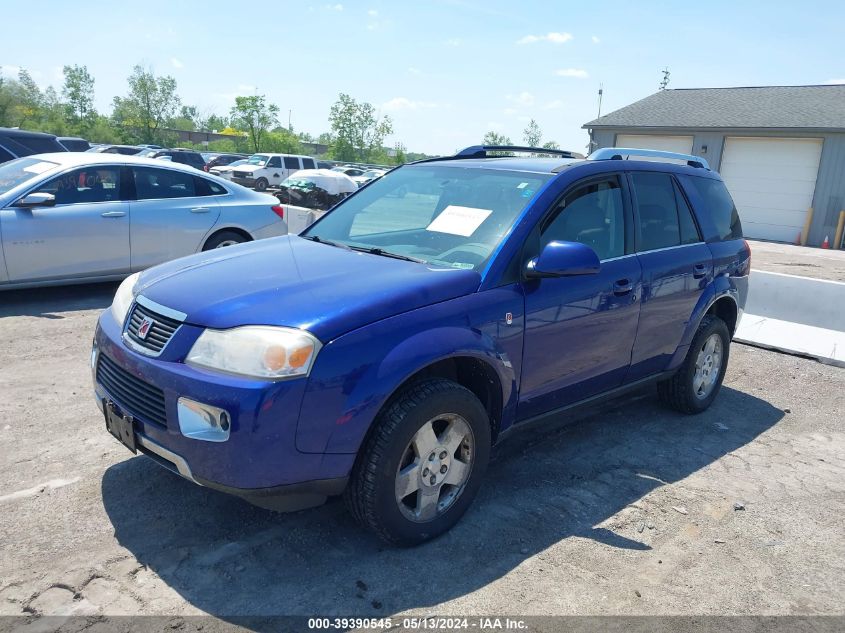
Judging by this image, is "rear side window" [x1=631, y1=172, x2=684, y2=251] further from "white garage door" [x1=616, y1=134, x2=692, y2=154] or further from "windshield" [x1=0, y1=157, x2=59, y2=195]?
"white garage door" [x1=616, y1=134, x2=692, y2=154]

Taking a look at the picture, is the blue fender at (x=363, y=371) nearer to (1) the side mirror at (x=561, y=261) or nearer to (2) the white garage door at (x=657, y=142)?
(1) the side mirror at (x=561, y=261)

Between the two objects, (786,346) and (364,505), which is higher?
(364,505)

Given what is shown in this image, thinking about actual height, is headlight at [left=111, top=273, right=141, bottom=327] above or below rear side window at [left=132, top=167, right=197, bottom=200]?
below

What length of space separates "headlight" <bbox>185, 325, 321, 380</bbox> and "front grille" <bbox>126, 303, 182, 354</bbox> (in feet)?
0.68

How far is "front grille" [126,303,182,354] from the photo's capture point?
9.74 feet

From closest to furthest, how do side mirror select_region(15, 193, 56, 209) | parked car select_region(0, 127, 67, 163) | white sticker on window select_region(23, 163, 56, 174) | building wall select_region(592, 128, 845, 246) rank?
side mirror select_region(15, 193, 56, 209), white sticker on window select_region(23, 163, 56, 174), parked car select_region(0, 127, 67, 163), building wall select_region(592, 128, 845, 246)

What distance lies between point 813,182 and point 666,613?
24.0 meters

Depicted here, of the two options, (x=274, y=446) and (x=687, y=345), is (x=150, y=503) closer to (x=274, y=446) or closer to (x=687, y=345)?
(x=274, y=446)

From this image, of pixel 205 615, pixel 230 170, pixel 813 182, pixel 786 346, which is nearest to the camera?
pixel 205 615

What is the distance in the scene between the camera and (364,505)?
9.71 ft

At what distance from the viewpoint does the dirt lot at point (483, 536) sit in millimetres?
2836

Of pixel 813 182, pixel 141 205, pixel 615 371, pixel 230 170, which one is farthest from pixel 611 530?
pixel 230 170

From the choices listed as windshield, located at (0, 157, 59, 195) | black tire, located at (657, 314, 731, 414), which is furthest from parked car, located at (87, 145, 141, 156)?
black tire, located at (657, 314, 731, 414)

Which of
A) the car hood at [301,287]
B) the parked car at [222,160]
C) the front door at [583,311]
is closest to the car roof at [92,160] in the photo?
the car hood at [301,287]
